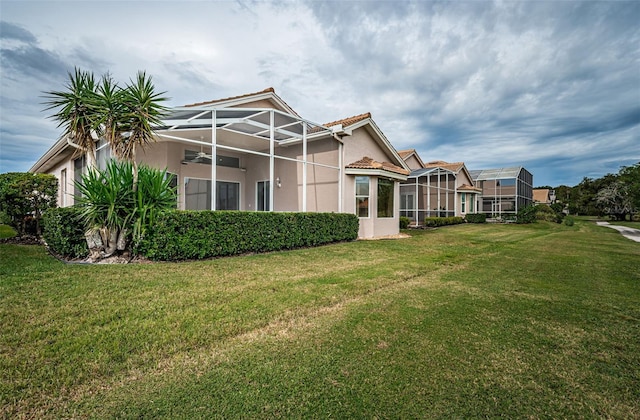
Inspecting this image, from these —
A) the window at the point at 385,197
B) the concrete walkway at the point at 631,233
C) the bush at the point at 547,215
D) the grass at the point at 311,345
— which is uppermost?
the window at the point at 385,197

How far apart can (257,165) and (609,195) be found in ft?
124

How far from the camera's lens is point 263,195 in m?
16.3

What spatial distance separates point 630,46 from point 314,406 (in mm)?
20517

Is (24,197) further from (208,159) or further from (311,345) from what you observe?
(311,345)

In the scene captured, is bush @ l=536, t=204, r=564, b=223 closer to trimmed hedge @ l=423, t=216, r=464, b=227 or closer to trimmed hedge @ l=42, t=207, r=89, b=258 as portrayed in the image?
trimmed hedge @ l=423, t=216, r=464, b=227

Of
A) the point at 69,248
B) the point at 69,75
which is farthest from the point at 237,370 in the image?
the point at 69,75

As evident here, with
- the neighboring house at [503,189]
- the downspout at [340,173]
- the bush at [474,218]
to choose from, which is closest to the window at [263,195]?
the downspout at [340,173]

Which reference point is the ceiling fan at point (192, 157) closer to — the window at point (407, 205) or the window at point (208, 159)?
the window at point (208, 159)

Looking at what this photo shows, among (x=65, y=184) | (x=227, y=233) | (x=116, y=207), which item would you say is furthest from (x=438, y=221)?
(x=65, y=184)

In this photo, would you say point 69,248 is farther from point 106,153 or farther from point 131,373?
point 131,373

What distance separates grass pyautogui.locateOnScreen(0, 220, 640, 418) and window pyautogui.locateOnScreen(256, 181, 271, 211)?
32.0ft

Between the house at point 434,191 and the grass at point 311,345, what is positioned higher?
the house at point 434,191

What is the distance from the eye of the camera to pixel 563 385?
8.61 feet

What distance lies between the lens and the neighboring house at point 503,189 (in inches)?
1252
